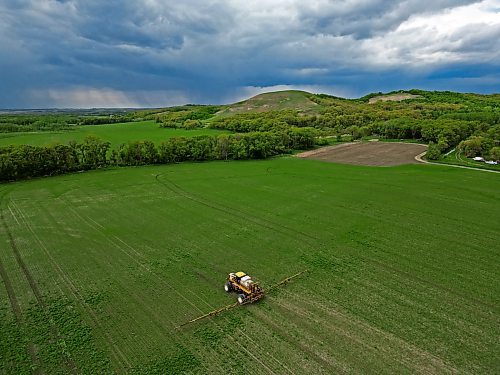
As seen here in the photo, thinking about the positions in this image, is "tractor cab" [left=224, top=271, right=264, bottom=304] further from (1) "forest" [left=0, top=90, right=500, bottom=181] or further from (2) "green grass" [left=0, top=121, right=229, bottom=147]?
(2) "green grass" [left=0, top=121, right=229, bottom=147]

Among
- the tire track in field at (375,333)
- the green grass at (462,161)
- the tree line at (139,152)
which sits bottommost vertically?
the tire track in field at (375,333)

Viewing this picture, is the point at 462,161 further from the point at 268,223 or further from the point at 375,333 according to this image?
the point at 375,333

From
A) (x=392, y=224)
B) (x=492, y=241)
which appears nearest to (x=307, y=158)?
(x=392, y=224)

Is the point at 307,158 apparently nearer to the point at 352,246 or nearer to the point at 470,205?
the point at 470,205

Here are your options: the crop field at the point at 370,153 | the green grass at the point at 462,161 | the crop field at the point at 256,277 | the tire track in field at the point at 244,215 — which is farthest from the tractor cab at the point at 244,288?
the green grass at the point at 462,161

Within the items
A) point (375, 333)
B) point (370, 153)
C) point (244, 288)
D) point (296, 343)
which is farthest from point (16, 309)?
point (370, 153)

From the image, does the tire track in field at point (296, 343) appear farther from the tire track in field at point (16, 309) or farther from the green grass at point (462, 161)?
the green grass at point (462, 161)
